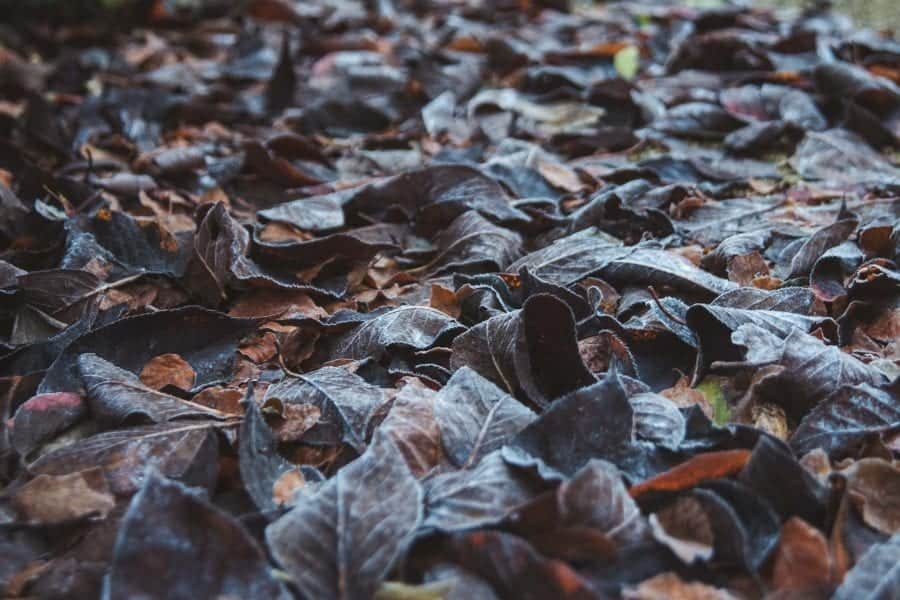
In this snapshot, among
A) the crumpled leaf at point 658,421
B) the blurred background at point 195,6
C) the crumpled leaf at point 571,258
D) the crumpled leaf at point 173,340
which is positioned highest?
the crumpled leaf at point 658,421

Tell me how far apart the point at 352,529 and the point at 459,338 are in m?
0.40

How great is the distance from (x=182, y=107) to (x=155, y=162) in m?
0.44

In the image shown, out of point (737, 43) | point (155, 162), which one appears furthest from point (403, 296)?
point (737, 43)

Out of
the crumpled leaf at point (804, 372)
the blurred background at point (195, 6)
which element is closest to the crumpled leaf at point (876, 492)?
the crumpled leaf at point (804, 372)

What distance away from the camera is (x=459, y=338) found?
3.93 feet

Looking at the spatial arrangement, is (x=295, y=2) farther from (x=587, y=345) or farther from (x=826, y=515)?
(x=826, y=515)

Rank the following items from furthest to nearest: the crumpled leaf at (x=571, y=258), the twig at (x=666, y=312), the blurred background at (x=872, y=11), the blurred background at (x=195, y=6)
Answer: the blurred background at (x=872, y=11)
the blurred background at (x=195, y=6)
the crumpled leaf at (x=571, y=258)
the twig at (x=666, y=312)

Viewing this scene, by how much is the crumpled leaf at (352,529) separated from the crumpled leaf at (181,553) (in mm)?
31

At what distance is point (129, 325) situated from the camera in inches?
49.3

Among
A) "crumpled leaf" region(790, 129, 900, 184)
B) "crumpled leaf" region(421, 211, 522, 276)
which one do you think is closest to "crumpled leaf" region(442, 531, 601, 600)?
"crumpled leaf" region(421, 211, 522, 276)

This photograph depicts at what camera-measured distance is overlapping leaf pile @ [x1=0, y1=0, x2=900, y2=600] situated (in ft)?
2.81

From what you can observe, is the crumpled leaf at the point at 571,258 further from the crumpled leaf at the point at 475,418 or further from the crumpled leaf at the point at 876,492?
the crumpled leaf at the point at 876,492

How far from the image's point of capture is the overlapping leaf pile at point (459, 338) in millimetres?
855

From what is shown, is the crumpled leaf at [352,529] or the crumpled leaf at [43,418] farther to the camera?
the crumpled leaf at [43,418]
